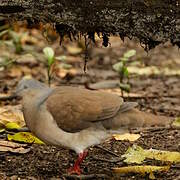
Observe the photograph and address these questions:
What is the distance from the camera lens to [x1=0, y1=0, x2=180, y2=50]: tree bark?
3.90 meters

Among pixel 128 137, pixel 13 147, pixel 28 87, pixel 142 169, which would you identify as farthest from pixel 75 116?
pixel 128 137

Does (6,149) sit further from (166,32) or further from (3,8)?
(166,32)

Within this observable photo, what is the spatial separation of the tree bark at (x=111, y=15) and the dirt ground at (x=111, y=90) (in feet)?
2.20

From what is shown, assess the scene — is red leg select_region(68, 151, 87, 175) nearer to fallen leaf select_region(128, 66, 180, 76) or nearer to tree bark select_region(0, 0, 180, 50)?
tree bark select_region(0, 0, 180, 50)

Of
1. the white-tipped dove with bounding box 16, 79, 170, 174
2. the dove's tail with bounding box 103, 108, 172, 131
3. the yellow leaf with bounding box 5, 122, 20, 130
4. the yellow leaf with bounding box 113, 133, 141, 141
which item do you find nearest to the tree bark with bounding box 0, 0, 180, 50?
the white-tipped dove with bounding box 16, 79, 170, 174

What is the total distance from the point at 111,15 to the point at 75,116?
2.63ft

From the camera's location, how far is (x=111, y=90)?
7312 mm

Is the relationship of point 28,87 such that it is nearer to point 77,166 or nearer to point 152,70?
point 77,166

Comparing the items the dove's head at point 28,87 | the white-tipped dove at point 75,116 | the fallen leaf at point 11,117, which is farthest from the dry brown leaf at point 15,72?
the white-tipped dove at point 75,116

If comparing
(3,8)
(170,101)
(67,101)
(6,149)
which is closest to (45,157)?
(6,149)

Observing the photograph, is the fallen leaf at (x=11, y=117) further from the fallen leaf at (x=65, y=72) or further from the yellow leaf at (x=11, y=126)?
the fallen leaf at (x=65, y=72)

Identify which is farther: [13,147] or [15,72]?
[15,72]

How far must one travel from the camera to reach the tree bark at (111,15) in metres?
3.90

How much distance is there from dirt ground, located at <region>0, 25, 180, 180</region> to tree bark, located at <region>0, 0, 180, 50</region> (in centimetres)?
67
